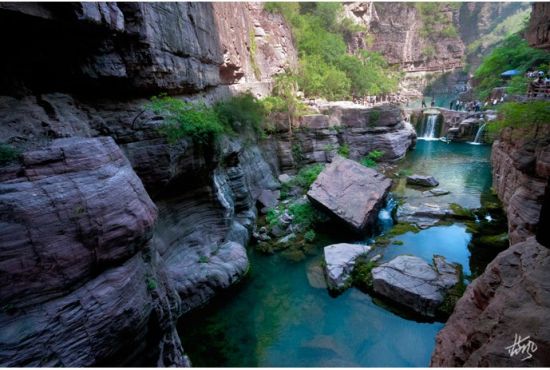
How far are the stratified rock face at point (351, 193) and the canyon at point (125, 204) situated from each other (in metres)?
2.77

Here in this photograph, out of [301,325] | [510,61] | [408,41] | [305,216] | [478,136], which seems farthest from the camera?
[408,41]

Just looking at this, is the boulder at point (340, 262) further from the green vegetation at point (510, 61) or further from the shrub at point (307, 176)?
the green vegetation at point (510, 61)

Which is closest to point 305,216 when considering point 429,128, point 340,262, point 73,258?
point 340,262

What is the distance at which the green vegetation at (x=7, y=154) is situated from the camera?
375cm

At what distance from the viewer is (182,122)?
7.16 meters

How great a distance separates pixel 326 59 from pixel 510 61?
48.7ft

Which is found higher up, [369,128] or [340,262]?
[369,128]

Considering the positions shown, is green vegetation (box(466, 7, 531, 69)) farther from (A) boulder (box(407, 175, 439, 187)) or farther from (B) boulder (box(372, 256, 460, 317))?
(B) boulder (box(372, 256, 460, 317))

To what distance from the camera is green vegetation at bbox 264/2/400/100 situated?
21156 mm

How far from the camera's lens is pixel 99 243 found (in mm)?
3988

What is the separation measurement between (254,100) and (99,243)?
11.2 m

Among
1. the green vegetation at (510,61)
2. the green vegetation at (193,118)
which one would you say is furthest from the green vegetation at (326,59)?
the green vegetation at (193,118)

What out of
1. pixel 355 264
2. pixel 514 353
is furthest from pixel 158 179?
pixel 514 353

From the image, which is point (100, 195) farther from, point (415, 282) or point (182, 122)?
point (415, 282)
